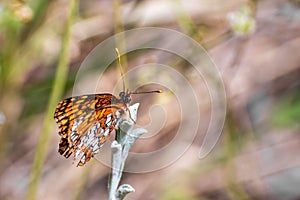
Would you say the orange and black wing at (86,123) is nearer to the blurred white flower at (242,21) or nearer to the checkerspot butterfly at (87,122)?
the checkerspot butterfly at (87,122)

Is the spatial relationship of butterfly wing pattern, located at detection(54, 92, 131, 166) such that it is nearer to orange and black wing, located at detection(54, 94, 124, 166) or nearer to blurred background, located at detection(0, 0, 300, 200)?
orange and black wing, located at detection(54, 94, 124, 166)

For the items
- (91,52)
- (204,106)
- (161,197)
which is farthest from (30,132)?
(204,106)

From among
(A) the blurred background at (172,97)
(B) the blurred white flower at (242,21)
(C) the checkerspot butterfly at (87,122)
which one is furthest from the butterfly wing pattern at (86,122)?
(B) the blurred white flower at (242,21)

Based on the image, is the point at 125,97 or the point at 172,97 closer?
the point at 125,97

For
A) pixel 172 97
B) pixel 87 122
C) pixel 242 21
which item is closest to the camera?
pixel 87 122

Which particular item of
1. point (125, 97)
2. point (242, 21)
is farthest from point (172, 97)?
point (125, 97)

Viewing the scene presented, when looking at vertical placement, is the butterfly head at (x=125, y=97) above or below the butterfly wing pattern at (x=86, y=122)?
above

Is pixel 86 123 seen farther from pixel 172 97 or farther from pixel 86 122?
pixel 172 97

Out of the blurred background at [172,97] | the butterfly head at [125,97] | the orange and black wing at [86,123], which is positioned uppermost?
the blurred background at [172,97]
